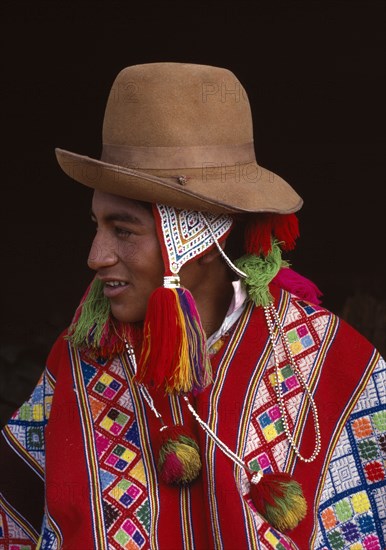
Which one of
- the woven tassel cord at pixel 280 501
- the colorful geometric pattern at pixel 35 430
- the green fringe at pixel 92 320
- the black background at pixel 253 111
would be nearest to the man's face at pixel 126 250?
the green fringe at pixel 92 320

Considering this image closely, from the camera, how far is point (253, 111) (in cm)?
521

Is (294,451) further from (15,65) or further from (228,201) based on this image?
(15,65)

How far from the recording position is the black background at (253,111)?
4.94m

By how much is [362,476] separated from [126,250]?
86 cm

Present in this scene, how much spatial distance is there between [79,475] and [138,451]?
16 centimetres

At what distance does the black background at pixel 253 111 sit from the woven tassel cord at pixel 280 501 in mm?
2399

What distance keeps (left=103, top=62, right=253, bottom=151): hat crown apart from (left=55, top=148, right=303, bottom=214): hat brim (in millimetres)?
77

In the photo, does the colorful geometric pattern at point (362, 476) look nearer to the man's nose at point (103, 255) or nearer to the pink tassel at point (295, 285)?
the pink tassel at point (295, 285)

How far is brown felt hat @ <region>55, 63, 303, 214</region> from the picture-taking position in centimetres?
288

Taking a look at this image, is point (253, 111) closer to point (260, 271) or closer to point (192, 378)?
point (260, 271)

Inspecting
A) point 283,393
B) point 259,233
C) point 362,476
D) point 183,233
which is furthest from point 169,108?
Result: point 362,476

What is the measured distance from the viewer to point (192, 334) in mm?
2922

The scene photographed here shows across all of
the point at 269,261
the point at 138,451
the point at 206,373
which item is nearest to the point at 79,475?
the point at 138,451

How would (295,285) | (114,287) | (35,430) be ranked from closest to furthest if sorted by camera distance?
(114,287) → (35,430) → (295,285)
